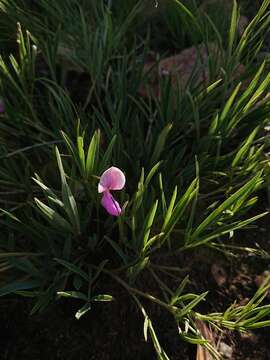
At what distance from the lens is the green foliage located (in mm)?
917

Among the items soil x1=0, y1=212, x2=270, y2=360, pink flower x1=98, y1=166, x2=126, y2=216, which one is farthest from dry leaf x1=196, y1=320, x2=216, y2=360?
pink flower x1=98, y1=166, x2=126, y2=216

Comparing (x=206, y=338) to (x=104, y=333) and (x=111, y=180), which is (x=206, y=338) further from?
(x=111, y=180)

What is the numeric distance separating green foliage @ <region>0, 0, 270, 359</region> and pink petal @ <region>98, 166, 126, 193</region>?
0.04m

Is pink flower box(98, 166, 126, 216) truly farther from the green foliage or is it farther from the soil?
the soil

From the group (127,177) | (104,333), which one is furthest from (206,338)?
(127,177)

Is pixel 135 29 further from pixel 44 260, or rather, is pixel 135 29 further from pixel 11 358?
pixel 11 358

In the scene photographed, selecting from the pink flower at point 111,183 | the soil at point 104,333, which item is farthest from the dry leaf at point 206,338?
the pink flower at point 111,183

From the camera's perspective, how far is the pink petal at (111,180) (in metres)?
0.86

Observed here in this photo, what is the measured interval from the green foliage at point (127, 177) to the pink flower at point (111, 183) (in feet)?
0.13

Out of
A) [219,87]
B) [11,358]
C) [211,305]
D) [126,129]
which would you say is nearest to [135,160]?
[126,129]

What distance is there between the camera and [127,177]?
1141 mm

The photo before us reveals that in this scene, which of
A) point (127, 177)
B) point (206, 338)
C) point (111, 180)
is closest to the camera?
point (111, 180)

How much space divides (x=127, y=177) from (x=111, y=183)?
27cm

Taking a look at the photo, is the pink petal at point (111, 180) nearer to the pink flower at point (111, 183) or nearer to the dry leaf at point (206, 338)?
the pink flower at point (111, 183)
